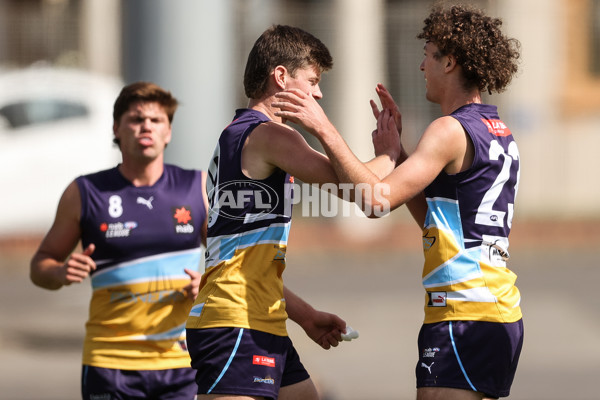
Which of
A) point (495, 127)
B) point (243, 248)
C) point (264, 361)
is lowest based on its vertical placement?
point (264, 361)

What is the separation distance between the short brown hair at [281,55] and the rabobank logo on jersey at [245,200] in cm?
46

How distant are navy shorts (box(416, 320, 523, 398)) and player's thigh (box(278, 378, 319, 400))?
1.71ft

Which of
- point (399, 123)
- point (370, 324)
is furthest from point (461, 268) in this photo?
point (370, 324)

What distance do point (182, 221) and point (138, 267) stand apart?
346 millimetres

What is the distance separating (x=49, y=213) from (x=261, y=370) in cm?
1345

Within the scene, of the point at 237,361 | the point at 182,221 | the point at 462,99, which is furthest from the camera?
the point at 182,221

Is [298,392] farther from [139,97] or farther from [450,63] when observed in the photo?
[139,97]

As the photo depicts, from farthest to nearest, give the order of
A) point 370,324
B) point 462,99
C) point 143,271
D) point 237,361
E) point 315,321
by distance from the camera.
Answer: point 370,324 → point 143,271 → point 315,321 → point 462,99 → point 237,361

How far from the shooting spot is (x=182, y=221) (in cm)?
551

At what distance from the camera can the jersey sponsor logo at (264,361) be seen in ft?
13.7

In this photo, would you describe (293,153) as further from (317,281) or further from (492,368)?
(317,281)

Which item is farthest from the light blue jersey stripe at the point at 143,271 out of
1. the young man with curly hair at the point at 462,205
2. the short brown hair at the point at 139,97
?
the young man with curly hair at the point at 462,205

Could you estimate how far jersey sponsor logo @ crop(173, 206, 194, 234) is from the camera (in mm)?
5492

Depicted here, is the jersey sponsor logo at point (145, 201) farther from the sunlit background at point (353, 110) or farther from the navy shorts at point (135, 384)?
the sunlit background at point (353, 110)
